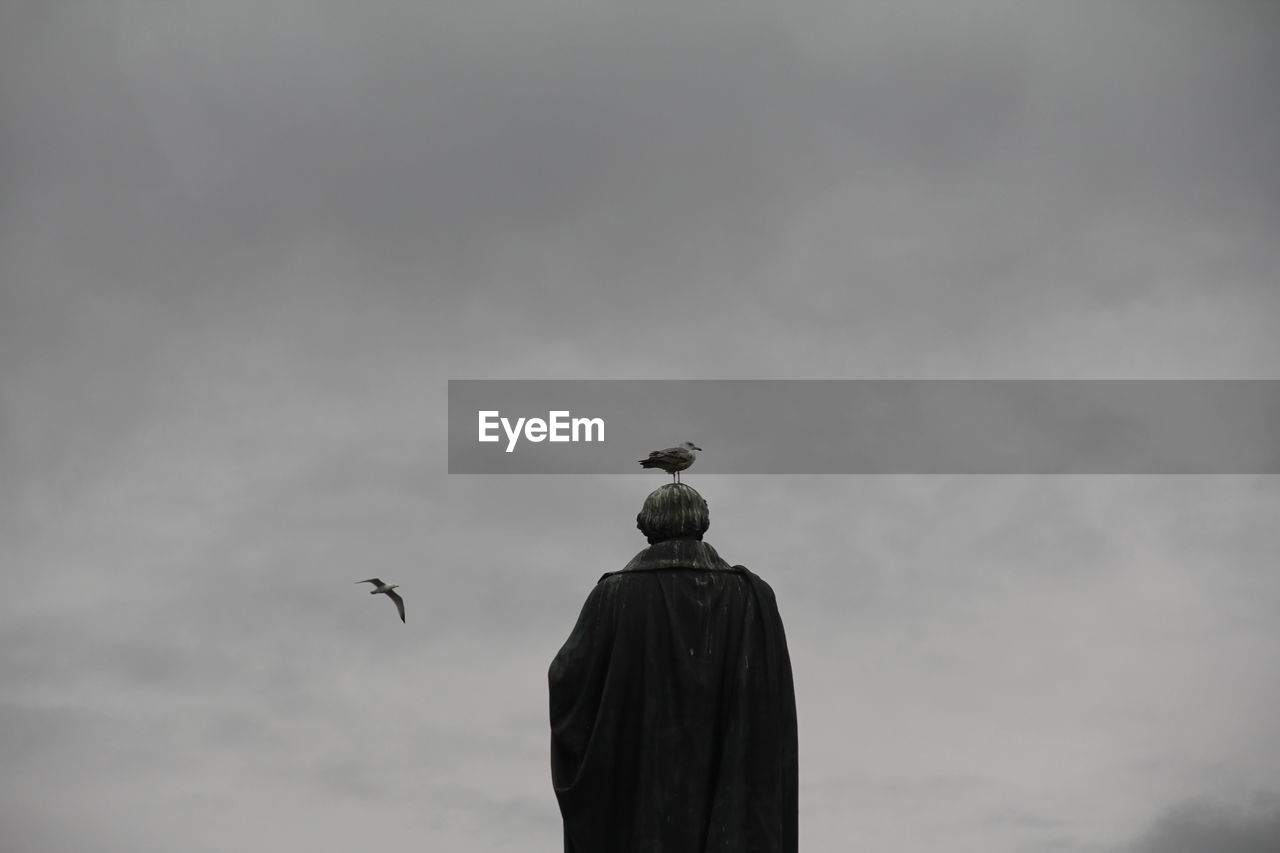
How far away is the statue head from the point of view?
19.5m

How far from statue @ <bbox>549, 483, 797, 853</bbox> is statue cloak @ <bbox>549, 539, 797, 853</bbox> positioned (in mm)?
16

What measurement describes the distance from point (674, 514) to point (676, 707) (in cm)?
226

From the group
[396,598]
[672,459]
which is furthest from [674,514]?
[396,598]

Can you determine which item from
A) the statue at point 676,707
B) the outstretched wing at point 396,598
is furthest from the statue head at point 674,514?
the outstretched wing at point 396,598

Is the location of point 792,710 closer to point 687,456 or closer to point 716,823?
point 716,823

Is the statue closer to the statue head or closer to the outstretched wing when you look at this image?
the statue head

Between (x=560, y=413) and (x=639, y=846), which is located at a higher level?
(x=560, y=413)

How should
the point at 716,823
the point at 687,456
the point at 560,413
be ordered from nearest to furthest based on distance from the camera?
the point at 716,823, the point at 687,456, the point at 560,413

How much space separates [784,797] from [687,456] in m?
4.14

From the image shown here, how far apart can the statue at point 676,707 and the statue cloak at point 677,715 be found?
0.05 feet

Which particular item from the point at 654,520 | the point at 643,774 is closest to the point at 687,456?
the point at 654,520

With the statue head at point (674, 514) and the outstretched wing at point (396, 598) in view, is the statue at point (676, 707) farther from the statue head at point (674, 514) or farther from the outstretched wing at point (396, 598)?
the outstretched wing at point (396, 598)

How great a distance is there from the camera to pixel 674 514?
63.9ft

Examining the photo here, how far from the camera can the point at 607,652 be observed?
63.7 feet
